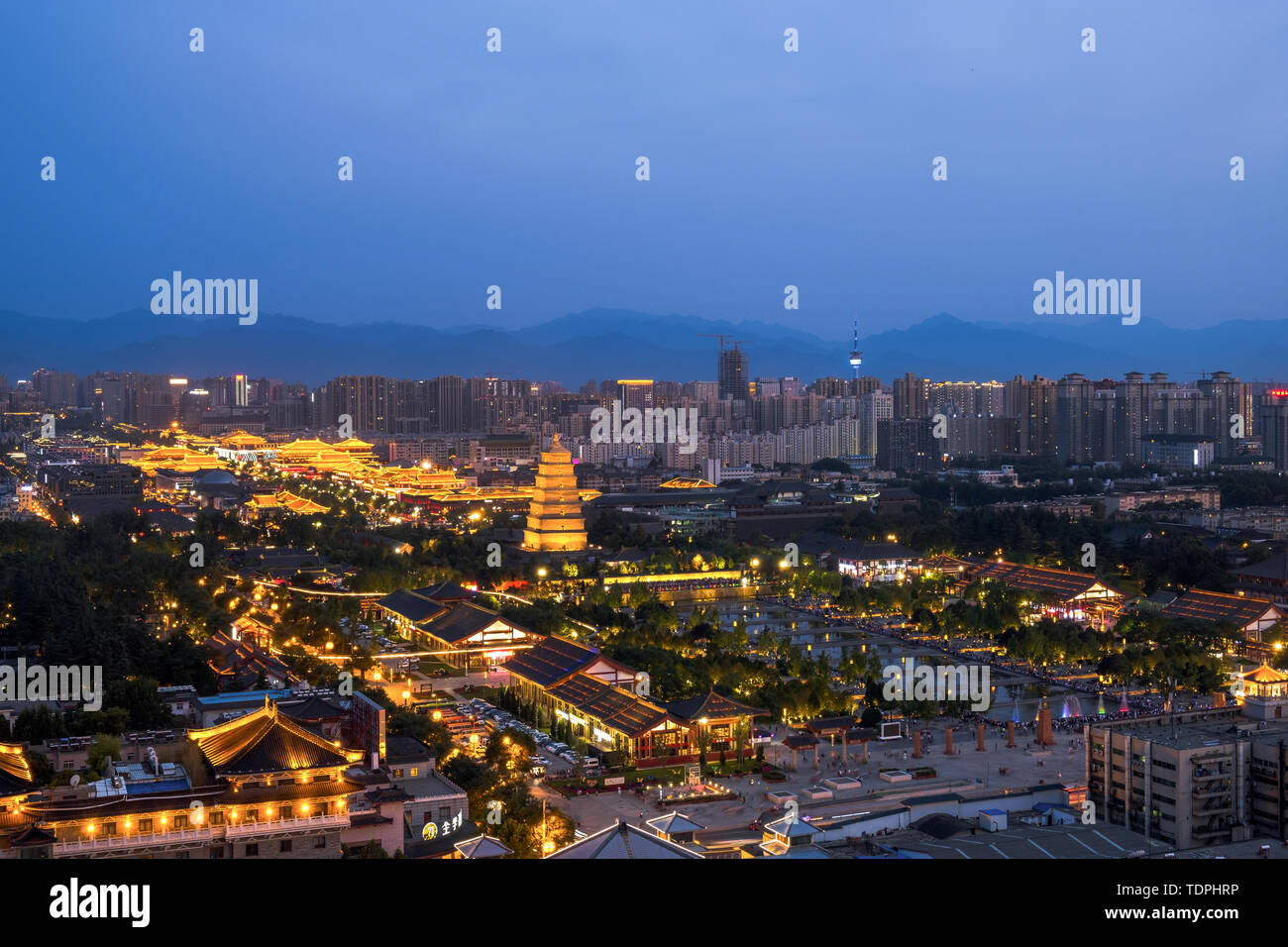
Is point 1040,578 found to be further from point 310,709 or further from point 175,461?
point 175,461

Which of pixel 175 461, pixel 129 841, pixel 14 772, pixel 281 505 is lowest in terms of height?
pixel 129 841

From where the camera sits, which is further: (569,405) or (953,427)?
(569,405)

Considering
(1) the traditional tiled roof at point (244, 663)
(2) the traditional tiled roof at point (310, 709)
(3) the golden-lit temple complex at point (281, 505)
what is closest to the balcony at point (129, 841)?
(2) the traditional tiled roof at point (310, 709)

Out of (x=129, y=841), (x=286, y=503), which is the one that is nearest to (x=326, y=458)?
(x=286, y=503)
